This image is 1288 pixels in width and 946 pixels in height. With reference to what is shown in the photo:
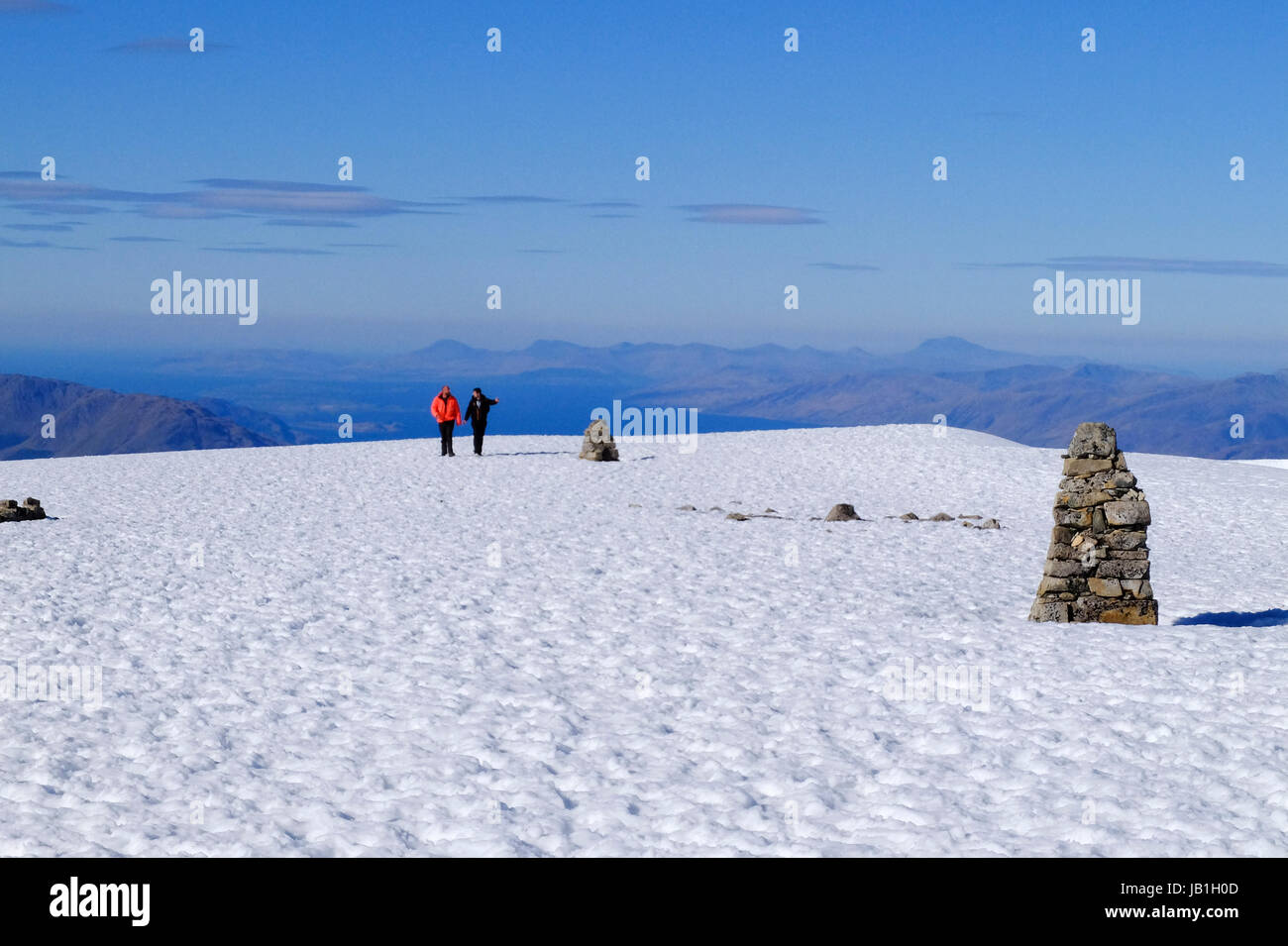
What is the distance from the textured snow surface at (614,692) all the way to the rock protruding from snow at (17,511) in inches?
22.5

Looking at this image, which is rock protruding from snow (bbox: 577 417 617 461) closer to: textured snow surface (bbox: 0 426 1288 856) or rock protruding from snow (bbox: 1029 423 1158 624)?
textured snow surface (bbox: 0 426 1288 856)

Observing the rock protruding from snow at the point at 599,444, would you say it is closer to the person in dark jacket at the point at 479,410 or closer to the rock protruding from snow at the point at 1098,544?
the person in dark jacket at the point at 479,410

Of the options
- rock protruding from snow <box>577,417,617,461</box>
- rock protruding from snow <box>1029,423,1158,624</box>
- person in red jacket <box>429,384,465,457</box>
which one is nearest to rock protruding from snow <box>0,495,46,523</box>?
person in red jacket <box>429,384,465,457</box>

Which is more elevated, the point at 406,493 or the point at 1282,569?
the point at 406,493

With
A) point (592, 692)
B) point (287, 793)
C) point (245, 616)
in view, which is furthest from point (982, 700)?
point (245, 616)

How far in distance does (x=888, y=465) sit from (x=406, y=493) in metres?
15.5

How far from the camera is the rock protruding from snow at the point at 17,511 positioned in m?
24.6

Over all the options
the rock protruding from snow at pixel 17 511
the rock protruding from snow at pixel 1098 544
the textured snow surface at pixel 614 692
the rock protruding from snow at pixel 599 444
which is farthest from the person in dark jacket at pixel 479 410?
the rock protruding from snow at pixel 1098 544

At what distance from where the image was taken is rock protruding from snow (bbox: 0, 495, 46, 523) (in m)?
24.6

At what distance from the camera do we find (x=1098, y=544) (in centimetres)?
1596

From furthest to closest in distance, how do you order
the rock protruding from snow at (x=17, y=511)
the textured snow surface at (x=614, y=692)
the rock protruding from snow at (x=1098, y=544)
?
the rock protruding from snow at (x=17, y=511), the rock protruding from snow at (x=1098, y=544), the textured snow surface at (x=614, y=692)
